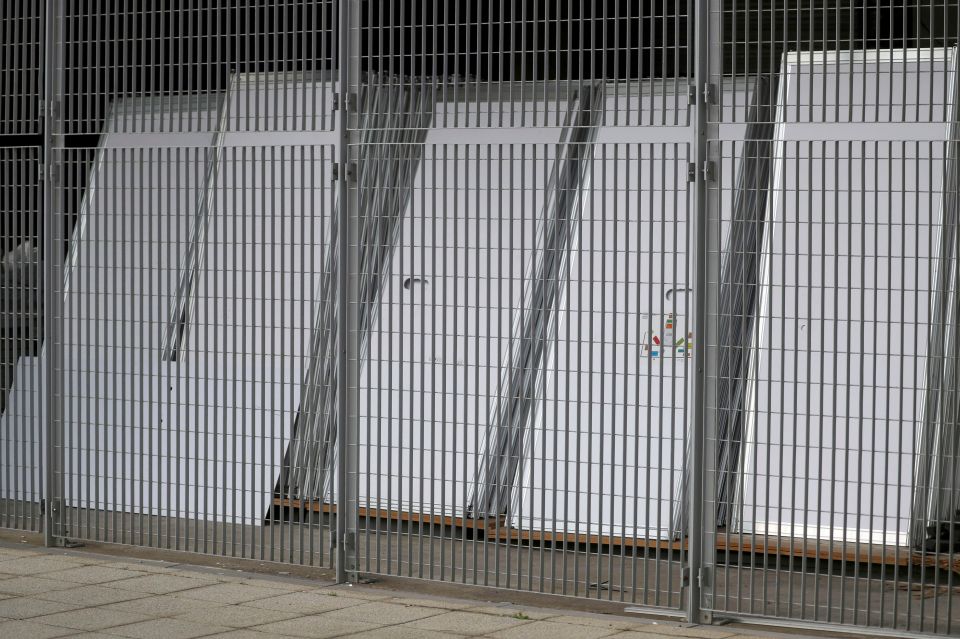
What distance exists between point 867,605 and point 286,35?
3.27 meters

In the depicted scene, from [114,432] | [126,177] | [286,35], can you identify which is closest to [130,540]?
[114,432]

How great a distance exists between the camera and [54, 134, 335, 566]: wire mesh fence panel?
5.72 m

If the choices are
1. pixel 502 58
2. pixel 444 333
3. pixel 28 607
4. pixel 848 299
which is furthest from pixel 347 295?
pixel 848 299

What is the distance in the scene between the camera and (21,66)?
6.36 m

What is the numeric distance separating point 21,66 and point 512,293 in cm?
273

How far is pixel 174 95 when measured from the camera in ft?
19.3

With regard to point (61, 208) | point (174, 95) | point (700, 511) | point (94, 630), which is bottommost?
point (94, 630)

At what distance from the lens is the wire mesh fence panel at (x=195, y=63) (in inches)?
220

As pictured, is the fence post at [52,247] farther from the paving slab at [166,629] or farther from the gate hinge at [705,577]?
the gate hinge at [705,577]

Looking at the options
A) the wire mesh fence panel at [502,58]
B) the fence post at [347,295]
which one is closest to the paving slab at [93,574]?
the fence post at [347,295]

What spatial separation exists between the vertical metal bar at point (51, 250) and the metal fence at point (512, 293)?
2cm

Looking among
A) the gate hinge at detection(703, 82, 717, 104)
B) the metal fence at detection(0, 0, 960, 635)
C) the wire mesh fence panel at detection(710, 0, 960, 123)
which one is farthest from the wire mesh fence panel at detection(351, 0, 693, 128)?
the wire mesh fence panel at detection(710, 0, 960, 123)

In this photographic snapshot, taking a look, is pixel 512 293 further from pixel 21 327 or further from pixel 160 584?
pixel 21 327

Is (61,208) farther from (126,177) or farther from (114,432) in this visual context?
(114,432)
